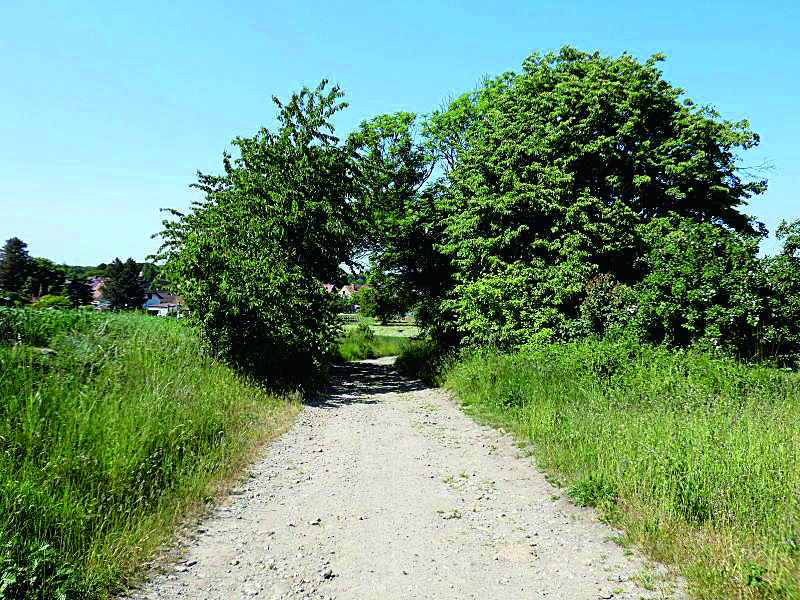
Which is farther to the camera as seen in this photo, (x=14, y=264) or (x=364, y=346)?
(x=364, y=346)

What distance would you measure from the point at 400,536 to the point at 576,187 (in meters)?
13.9

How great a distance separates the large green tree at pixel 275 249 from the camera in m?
12.1

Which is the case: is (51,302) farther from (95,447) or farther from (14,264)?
(14,264)

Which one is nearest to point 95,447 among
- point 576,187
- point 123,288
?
point 576,187

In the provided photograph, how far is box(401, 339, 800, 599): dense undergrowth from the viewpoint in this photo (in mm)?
3791

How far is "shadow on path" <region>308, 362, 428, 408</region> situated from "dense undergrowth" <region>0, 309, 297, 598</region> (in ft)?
11.6

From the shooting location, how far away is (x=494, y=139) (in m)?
17.4

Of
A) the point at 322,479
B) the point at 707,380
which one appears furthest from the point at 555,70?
the point at 322,479

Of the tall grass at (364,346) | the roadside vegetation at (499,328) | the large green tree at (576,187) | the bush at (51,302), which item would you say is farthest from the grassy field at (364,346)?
the bush at (51,302)

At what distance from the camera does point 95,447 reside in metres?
4.89

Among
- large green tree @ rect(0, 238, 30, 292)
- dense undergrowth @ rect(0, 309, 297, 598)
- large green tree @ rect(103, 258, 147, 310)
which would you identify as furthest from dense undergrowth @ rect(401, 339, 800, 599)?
large green tree @ rect(103, 258, 147, 310)

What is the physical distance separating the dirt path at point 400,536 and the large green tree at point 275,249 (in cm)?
505

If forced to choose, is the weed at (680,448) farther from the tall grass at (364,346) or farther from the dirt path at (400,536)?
the tall grass at (364,346)

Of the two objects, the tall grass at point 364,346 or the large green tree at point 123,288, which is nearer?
the tall grass at point 364,346
